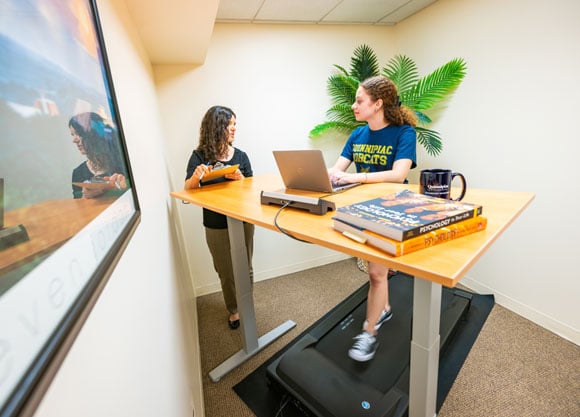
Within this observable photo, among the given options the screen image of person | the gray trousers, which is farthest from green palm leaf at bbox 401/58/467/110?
the screen image of person

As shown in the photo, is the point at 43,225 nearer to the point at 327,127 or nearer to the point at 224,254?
the point at 224,254

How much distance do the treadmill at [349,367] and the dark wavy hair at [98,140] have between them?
53.5 inches

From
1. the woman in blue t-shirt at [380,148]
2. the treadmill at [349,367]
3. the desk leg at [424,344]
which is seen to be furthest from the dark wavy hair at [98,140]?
the treadmill at [349,367]

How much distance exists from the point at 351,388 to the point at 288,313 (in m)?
1.07

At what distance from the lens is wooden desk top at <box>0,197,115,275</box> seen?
0.23m

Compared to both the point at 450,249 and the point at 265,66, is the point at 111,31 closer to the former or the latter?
the point at 450,249

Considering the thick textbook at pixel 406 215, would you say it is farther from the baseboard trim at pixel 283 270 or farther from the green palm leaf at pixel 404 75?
the baseboard trim at pixel 283 270

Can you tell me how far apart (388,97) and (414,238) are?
1.39 metres

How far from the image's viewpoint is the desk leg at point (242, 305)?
5.43 feet

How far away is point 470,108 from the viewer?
233 centimetres

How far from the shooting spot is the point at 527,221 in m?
2.09

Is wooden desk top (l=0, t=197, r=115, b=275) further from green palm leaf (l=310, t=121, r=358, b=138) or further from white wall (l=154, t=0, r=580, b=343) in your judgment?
green palm leaf (l=310, t=121, r=358, b=138)

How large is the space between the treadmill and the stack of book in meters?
1.01

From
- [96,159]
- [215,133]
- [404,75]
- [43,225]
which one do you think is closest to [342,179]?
[215,133]
